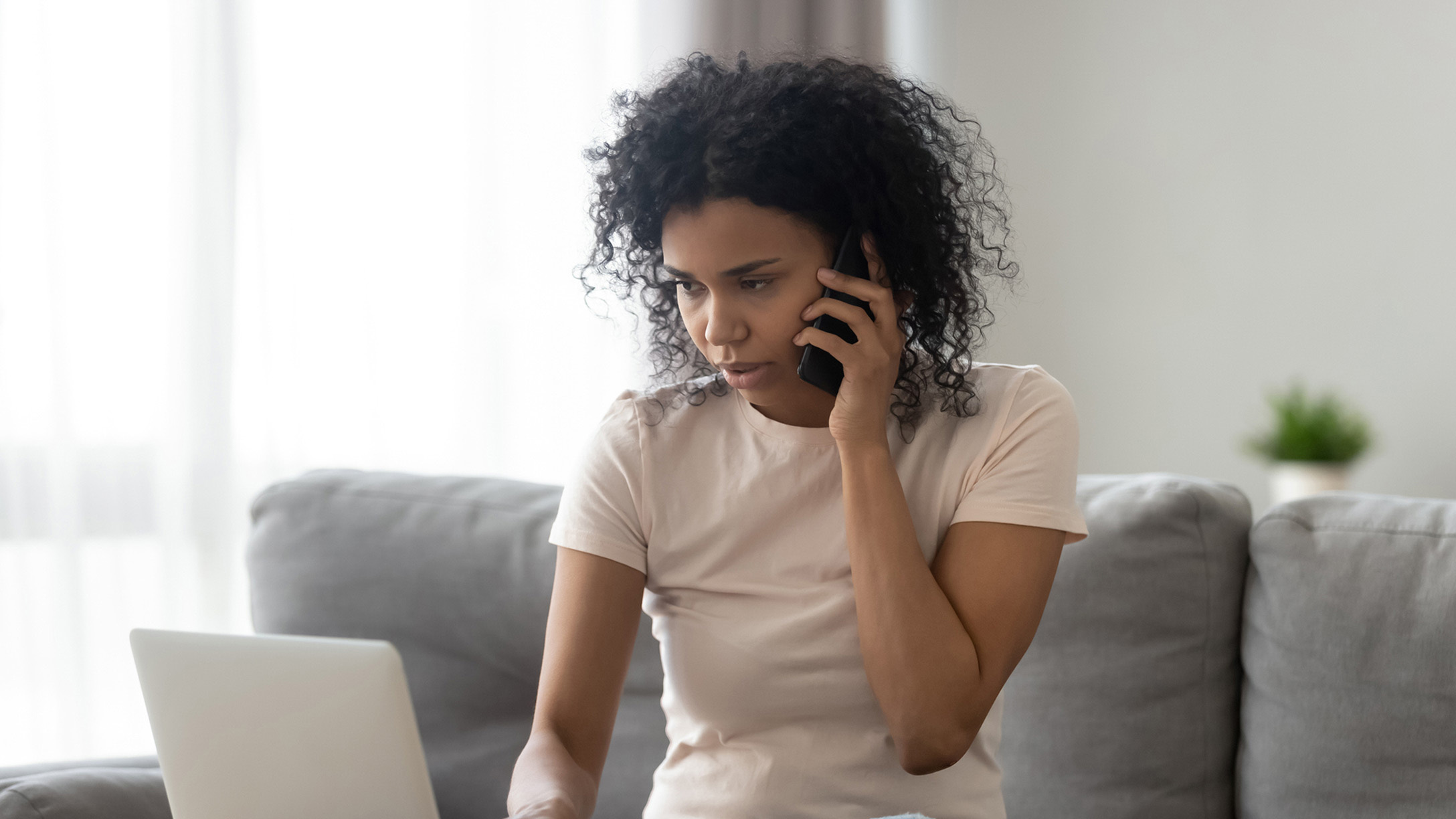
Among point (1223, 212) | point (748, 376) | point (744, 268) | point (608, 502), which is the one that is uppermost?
point (1223, 212)

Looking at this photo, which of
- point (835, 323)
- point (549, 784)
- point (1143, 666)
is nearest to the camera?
point (549, 784)

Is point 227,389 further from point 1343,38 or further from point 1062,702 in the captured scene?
point 1343,38

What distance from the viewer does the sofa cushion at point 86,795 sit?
1.19 m

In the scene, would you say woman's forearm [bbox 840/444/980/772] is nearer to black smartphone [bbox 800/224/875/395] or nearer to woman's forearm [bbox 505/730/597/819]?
black smartphone [bbox 800/224/875/395]

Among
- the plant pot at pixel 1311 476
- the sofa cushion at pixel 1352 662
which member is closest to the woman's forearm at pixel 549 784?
the sofa cushion at pixel 1352 662

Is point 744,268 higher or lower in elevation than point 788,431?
higher

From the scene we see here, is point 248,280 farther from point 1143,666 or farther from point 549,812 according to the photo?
point 1143,666

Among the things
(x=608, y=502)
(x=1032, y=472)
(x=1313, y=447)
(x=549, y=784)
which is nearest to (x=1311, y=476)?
(x=1313, y=447)

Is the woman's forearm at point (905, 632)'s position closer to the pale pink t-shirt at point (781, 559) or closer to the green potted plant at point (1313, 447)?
the pale pink t-shirt at point (781, 559)

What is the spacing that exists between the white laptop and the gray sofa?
617 millimetres

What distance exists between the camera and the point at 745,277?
105cm

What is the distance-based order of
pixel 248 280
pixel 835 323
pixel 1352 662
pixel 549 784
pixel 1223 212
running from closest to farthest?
pixel 549 784, pixel 835 323, pixel 1352 662, pixel 248 280, pixel 1223 212

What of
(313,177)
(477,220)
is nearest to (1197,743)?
(477,220)

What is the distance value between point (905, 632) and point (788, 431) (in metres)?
0.27
